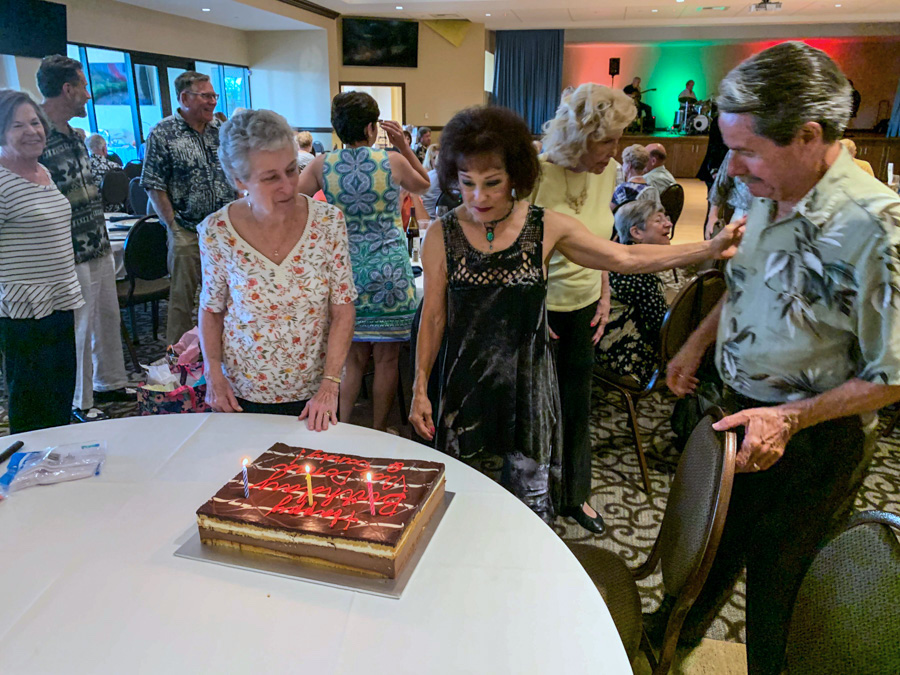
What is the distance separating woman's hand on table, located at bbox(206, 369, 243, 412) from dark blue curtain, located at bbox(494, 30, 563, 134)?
542 inches

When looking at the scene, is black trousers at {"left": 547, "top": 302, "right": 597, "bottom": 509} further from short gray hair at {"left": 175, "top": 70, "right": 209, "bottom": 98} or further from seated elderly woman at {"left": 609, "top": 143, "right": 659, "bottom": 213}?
short gray hair at {"left": 175, "top": 70, "right": 209, "bottom": 98}

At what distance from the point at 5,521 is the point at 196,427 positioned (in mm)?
464

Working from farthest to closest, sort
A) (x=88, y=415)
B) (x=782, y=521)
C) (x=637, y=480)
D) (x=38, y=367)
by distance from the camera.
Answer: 1. (x=88, y=415)
2. (x=637, y=480)
3. (x=38, y=367)
4. (x=782, y=521)

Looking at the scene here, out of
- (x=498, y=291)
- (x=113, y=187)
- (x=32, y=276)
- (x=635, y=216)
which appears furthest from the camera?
(x=113, y=187)

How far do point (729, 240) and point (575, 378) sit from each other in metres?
0.85

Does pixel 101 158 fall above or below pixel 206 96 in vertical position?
below

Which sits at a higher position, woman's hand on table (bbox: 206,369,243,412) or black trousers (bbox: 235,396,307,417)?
woman's hand on table (bbox: 206,369,243,412)

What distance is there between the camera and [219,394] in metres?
1.78

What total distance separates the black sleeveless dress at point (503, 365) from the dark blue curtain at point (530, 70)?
13580 millimetres

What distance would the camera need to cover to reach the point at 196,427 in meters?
1.60

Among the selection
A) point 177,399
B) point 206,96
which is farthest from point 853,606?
point 206,96

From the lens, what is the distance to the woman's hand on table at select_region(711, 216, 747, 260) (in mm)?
1606

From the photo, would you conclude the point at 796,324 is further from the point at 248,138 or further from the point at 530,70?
the point at 530,70

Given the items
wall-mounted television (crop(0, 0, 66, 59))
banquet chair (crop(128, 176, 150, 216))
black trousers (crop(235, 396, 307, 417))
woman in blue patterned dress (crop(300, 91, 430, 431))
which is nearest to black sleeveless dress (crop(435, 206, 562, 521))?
black trousers (crop(235, 396, 307, 417))
